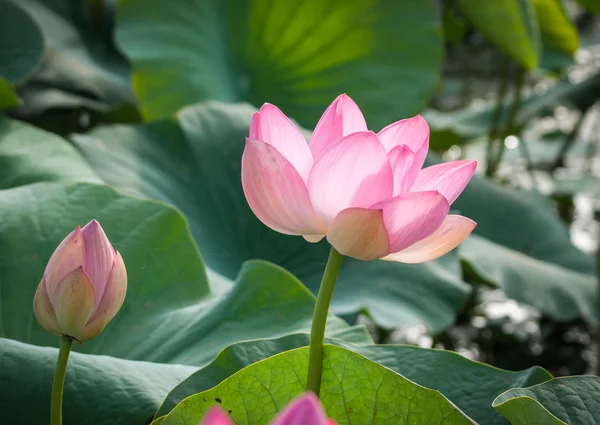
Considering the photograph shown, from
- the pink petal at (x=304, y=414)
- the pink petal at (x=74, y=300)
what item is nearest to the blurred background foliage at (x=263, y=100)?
→ the pink petal at (x=74, y=300)

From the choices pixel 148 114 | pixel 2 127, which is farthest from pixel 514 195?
pixel 2 127

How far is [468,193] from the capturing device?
5.30 feet

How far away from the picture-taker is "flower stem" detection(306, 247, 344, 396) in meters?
0.36

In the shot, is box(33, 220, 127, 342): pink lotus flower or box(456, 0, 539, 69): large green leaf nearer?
box(33, 220, 127, 342): pink lotus flower

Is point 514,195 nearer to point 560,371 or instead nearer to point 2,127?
point 560,371

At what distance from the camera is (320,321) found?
0.36 metres

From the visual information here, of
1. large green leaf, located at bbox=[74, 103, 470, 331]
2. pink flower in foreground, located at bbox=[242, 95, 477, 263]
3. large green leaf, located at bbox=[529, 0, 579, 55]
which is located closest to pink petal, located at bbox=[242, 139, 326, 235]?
pink flower in foreground, located at bbox=[242, 95, 477, 263]

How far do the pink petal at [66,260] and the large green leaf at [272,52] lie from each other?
1053mm

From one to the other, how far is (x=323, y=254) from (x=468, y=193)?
70cm

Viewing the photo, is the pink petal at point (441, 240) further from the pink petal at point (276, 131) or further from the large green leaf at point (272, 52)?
the large green leaf at point (272, 52)

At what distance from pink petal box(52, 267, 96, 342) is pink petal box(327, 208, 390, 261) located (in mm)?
126

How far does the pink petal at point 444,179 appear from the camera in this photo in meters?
0.38

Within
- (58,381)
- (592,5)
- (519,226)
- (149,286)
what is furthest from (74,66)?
(592,5)

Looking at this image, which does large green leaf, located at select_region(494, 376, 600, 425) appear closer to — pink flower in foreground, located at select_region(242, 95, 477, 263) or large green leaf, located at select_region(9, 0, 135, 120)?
pink flower in foreground, located at select_region(242, 95, 477, 263)
